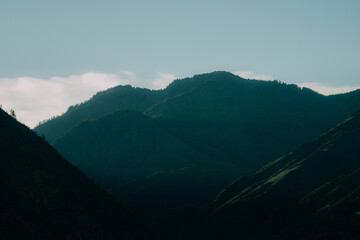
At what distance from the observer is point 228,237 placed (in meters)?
183

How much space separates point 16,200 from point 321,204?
120m

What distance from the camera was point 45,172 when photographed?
421 feet

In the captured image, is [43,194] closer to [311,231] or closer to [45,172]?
[45,172]

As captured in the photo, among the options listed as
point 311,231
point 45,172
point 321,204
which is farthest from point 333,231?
point 45,172

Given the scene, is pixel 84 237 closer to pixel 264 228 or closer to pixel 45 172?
pixel 45 172

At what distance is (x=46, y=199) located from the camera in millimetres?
115125

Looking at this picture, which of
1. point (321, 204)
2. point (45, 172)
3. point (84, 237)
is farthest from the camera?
point (321, 204)

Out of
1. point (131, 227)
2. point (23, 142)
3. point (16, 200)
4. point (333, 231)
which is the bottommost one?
point (333, 231)

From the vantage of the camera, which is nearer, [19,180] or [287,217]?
[19,180]

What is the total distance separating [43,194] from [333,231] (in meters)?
91.9

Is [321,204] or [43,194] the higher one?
[43,194]

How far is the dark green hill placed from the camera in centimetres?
10106

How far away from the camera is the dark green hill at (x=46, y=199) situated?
10106 cm

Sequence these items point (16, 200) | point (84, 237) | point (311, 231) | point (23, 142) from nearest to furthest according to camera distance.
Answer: point (16, 200) < point (84, 237) < point (23, 142) < point (311, 231)
